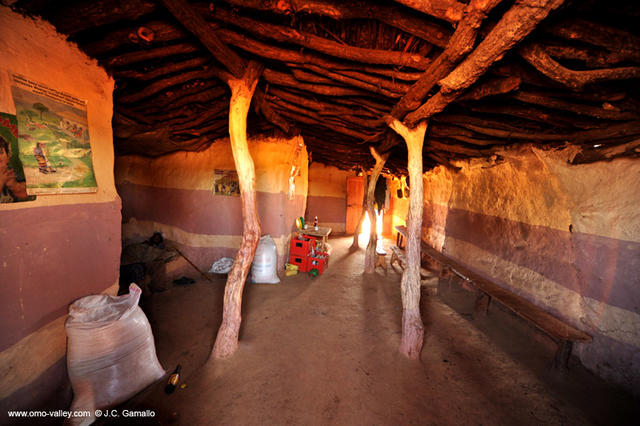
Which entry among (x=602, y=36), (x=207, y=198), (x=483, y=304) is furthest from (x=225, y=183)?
(x=483, y=304)

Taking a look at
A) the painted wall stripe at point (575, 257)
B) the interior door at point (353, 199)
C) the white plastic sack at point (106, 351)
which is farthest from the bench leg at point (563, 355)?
the interior door at point (353, 199)

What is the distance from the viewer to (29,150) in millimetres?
1818

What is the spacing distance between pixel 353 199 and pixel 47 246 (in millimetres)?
10265

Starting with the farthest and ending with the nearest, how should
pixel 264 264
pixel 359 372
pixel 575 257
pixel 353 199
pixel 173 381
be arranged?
pixel 353 199
pixel 264 264
pixel 575 257
pixel 359 372
pixel 173 381

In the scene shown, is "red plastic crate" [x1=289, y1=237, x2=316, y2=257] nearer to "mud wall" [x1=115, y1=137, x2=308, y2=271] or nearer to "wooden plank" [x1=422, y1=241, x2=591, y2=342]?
"mud wall" [x1=115, y1=137, x2=308, y2=271]

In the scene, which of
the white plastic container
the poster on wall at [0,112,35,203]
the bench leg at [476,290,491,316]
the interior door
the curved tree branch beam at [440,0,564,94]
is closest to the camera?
the curved tree branch beam at [440,0,564,94]

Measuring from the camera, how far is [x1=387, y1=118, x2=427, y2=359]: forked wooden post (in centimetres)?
302

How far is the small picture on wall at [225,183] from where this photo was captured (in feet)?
18.6

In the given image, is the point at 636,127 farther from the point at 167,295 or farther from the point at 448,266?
the point at 167,295

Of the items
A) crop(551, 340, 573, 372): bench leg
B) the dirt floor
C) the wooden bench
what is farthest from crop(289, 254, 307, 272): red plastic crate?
crop(551, 340, 573, 372): bench leg

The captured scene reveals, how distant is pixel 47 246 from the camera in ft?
6.31

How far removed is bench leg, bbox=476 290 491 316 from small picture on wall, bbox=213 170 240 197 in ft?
18.5

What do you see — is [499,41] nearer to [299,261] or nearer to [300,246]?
[300,246]

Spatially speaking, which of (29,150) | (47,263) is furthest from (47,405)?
(29,150)
